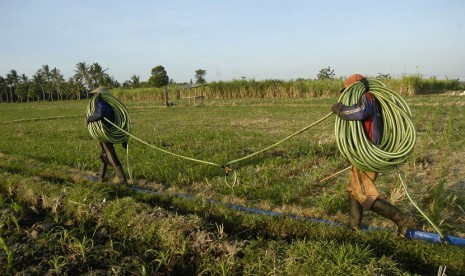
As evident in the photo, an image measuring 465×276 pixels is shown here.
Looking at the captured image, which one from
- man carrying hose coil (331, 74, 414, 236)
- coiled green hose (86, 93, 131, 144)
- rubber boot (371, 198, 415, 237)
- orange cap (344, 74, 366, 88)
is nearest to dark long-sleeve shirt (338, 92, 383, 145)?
man carrying hose coil (331, 74, 414, 236)

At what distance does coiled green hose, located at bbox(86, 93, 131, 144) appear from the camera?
565 centimetres

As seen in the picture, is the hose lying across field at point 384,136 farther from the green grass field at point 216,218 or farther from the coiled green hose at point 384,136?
the green grass field at point 216,218

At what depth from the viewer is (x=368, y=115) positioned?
3.65 metres

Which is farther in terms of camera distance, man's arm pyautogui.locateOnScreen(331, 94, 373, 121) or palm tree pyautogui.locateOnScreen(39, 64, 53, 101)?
palm tree pyautogui.locateOnScreen(39, 64, 53, 101)

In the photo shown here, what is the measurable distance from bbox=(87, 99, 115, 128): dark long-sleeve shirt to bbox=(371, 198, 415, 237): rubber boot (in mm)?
4065

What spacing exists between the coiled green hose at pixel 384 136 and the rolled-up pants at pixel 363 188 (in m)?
0.16

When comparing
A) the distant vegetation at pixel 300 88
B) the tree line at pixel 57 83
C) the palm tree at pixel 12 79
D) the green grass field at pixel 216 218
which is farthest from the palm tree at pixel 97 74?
the green grass field at pixel 216 218

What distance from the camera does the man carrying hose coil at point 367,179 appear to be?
3.61m

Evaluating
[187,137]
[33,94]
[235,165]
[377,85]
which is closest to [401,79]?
[187,137]

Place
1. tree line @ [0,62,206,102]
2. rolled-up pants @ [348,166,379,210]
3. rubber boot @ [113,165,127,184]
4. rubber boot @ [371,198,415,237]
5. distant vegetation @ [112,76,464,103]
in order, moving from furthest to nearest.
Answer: tree line @ [0,62,206,102] < distant vegetation @ [112,76,464,103] < rubber boot @ [113,165,127,184] < rolled-up pants @ [348,166,379,210] < rubber boot @ [371,198,415,237]

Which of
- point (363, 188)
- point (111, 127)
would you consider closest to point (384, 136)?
point (363, 188)

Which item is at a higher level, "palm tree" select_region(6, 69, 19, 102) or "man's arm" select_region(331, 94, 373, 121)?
"palm tree" select_region(6, 69, 19, 102)

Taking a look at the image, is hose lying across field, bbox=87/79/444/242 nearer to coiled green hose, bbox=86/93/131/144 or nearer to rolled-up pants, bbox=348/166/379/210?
rolled-up pants, bbox=348/166/379/210

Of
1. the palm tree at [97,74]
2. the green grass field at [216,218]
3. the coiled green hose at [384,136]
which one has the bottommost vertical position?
the green grass field at [216,218]
